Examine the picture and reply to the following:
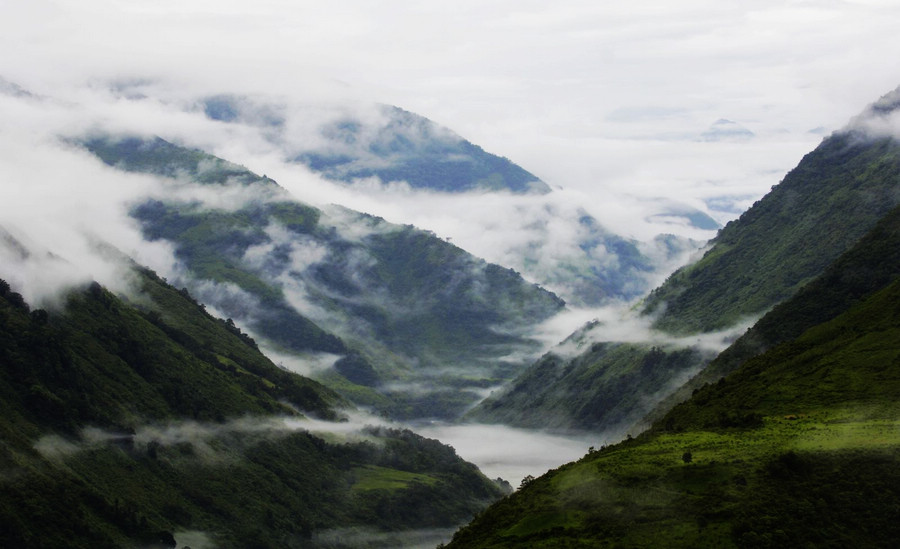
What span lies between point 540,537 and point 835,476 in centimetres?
5294

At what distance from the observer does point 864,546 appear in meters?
162

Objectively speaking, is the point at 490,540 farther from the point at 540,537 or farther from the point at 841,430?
the point at 841,430

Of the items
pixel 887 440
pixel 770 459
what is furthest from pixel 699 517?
pixel 887 440

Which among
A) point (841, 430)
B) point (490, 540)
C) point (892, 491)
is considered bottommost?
point (490, 540)

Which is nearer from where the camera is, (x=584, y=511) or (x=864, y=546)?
(x=864, y=546)

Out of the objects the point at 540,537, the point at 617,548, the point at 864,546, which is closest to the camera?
the point at 864,546

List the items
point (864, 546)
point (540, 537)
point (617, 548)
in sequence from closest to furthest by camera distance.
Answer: point (864, 546), point (617, 548), point (540, 537)

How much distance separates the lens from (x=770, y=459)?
18888 centimetres

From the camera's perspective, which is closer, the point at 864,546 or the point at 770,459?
the point at 864,546

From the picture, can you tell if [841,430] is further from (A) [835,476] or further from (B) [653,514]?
(B) [653,514]

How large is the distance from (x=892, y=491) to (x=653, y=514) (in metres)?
39.7

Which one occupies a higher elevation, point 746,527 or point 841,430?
point 841,430

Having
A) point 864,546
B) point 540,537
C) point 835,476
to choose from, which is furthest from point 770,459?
point 540,537

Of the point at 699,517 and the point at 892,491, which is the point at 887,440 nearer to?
the point at 892,491
